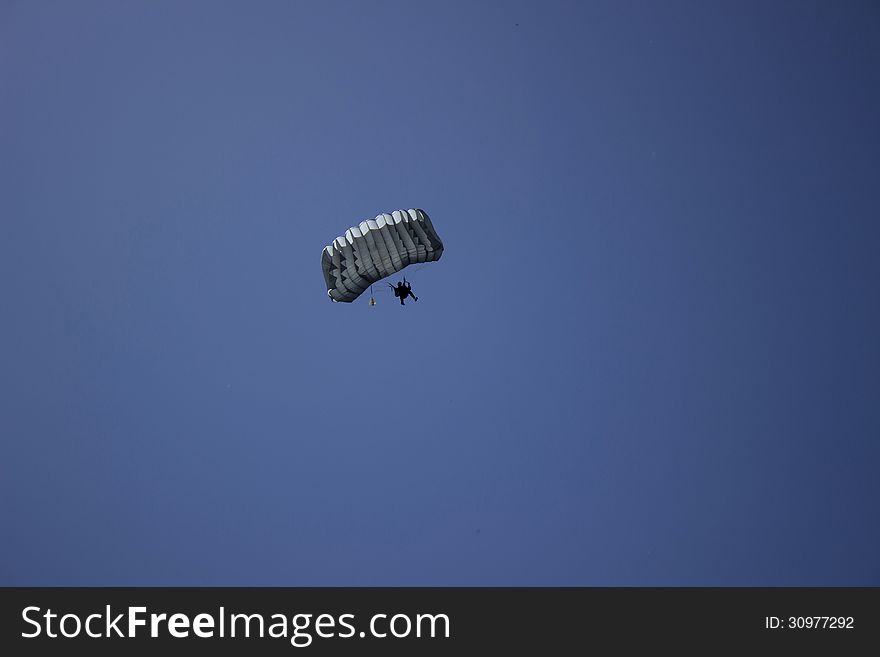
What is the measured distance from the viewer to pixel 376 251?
1906 centimetres

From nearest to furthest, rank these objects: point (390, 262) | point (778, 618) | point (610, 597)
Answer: point (390, 262)
point (778, 618)
point (610, 597)

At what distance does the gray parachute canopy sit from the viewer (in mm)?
19000

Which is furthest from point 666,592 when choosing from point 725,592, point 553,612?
point 553,612

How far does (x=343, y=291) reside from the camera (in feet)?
64.1

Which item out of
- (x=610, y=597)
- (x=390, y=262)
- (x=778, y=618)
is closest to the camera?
(x=390, y=262)

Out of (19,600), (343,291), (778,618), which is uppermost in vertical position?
(343,291)

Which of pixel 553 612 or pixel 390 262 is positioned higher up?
pixel 390 262

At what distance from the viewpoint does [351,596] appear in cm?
2205

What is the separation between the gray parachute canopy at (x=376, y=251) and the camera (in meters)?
19.0

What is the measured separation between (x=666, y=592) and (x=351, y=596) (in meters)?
7.57

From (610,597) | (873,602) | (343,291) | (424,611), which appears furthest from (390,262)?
(873,602)

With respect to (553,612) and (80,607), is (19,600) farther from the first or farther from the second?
(553,612)

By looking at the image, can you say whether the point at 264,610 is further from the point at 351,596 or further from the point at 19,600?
the point at 19,600

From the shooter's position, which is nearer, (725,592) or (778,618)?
(778,618)
